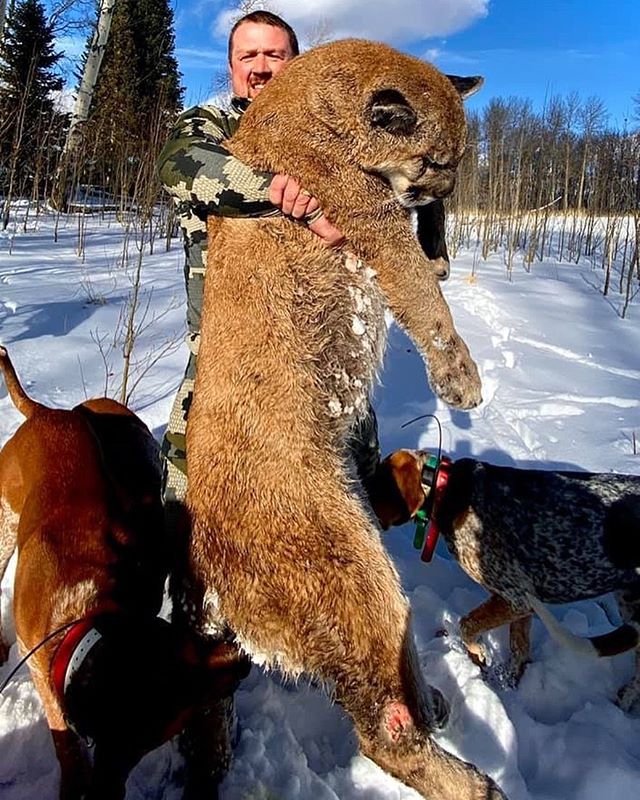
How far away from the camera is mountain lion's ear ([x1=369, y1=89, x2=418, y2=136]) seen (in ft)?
6.40

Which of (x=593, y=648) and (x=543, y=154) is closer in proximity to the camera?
(x=593, y=648)

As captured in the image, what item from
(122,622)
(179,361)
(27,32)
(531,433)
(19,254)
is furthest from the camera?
(27,32)

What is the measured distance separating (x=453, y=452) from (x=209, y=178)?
3.72m

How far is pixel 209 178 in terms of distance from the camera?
6.75 feet

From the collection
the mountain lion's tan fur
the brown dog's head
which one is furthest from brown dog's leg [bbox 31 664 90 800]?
the mountain lion's tan fur

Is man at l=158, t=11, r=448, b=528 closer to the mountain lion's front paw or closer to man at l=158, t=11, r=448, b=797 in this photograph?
man at l=158, t=11, r=448, b=797

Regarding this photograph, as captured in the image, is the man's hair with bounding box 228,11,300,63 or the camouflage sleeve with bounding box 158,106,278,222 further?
the man's hair with bounding box 228,11,300,63

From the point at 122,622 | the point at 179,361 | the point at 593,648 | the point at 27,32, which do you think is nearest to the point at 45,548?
the point at 122,622

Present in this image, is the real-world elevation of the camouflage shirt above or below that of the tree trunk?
below

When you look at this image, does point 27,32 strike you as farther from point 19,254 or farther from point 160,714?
point 160,714

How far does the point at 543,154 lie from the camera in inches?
1100

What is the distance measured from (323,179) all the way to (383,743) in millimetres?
1640

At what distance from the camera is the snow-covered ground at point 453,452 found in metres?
2.42

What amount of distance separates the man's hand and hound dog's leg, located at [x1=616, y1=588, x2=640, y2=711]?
247cm
